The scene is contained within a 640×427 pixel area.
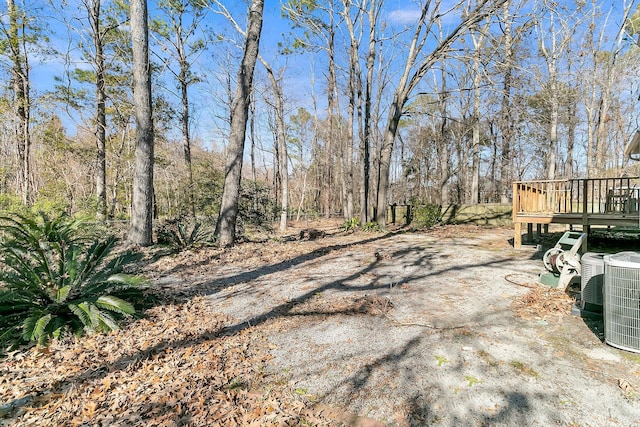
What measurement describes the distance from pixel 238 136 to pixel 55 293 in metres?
4.70

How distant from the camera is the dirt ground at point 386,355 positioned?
5.97 ft

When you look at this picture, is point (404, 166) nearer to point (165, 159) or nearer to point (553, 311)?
point (165, 159)

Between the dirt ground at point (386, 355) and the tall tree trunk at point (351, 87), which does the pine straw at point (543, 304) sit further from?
the tall tree trunk at point (351, 87)

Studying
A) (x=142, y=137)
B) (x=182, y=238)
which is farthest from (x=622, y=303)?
(x=142, y=137)

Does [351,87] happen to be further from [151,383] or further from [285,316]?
[151,383]

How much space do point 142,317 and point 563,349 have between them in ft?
12.3

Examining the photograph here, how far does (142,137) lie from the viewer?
6.12 meters

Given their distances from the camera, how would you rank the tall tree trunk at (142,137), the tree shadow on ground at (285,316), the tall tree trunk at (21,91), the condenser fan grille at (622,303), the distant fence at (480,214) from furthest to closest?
the distant fence at (480,214)
the tall tree trunk at (21,91)
the tall tree trunk at (142,137)
the condenser fan grille at (622,303)
the tree shadow on ground at (285,316)

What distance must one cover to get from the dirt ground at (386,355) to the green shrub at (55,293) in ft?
0.76

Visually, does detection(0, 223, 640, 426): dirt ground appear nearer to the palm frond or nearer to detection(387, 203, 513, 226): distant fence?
the palm frond

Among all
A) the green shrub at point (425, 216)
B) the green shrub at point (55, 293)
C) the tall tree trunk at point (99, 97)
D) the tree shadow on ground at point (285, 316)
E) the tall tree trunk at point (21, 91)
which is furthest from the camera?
the green shrub at point (425, 216)

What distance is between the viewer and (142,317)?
10.4 feet

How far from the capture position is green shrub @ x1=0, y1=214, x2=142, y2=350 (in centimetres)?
272

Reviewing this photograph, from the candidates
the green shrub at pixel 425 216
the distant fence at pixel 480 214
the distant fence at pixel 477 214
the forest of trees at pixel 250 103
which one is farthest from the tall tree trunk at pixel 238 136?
the distant fence at pixel 480 214
